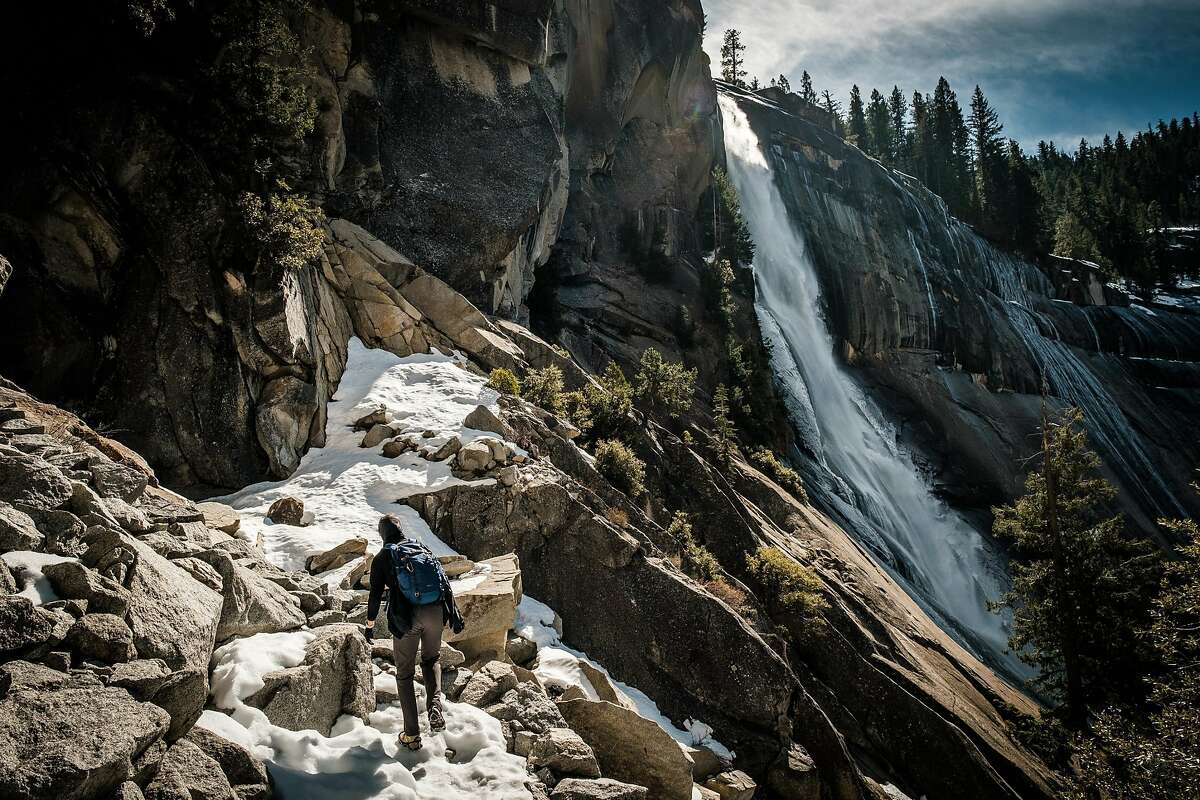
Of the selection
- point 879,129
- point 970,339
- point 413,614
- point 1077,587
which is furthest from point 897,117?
point 413,614

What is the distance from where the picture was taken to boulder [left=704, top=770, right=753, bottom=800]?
1005 cm

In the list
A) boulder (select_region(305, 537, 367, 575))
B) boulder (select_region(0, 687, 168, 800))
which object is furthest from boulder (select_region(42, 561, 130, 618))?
boulder (select_region(305, 537, 367, 575))

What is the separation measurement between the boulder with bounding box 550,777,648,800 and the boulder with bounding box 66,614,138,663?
3863 millimetres

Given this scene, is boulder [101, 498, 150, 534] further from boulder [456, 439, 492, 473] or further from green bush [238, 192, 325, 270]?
green bush [238, 192, 325, 270]

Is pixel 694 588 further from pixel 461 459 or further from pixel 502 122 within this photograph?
pixel 502 122

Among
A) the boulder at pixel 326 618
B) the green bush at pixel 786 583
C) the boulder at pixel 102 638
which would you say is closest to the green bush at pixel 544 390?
the green bush at pixel 786 583

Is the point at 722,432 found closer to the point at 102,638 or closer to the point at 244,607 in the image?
the point at 244,607

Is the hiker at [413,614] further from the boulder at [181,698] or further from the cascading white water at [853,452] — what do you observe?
the cascading white water at [853,452]

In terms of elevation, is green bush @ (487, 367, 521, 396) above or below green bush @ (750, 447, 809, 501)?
above

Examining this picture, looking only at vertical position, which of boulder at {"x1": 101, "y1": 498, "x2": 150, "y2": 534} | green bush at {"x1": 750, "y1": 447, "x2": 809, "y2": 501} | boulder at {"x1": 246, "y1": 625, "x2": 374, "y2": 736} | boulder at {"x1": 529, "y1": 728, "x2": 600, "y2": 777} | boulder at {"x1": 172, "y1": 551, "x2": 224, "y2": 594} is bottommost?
green bush at {"x1": 750, "y1": 447, "x2": 809, "y2": 501}

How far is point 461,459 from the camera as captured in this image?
44.2ft

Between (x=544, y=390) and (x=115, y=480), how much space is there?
11941mm

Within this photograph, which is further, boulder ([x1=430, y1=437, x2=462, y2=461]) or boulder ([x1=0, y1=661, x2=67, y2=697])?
boulder ([x1=430, y1=437, x2=462, y2=461])

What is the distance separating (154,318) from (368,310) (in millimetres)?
6347
